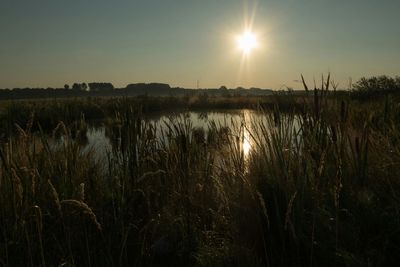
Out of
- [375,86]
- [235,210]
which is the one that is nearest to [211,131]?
[235,210]

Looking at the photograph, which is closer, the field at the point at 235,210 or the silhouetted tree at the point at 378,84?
the field at the point at 235,210

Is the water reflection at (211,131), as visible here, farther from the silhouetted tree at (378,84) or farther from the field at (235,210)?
the silhouetted tree at (378,84)

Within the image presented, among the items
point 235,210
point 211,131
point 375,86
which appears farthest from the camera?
point 375,86

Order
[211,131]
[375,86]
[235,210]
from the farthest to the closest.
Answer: [375,86], [211,131], [235,210]

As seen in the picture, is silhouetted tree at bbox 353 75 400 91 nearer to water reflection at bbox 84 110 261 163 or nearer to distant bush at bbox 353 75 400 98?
distant bush at bbox 353 75 400 98

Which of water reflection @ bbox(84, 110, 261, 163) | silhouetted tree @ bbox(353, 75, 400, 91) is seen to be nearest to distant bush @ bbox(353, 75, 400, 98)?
silhouetted tree @ bbox(353, 75, 400, 91)

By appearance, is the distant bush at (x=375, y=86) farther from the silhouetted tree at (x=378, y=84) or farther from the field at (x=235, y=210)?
the field at (x=235, y=210)

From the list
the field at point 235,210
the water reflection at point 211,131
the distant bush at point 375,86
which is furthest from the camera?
the distant bush at point 375,86

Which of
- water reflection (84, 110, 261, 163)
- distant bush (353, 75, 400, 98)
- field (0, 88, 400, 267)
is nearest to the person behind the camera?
field (0, 88, 400, 267)

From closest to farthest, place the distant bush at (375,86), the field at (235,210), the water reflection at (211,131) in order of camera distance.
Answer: the field at (235,210) → the water reflection at (211,131) → the distant bush at (375,86)

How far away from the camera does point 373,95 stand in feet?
55.7

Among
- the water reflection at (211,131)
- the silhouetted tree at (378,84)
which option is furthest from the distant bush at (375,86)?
the water reflection at (211,131)

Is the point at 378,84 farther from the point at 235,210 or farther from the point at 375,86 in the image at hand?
the point at 235,210

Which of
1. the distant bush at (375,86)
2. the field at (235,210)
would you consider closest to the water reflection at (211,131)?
the field at (235,210)
